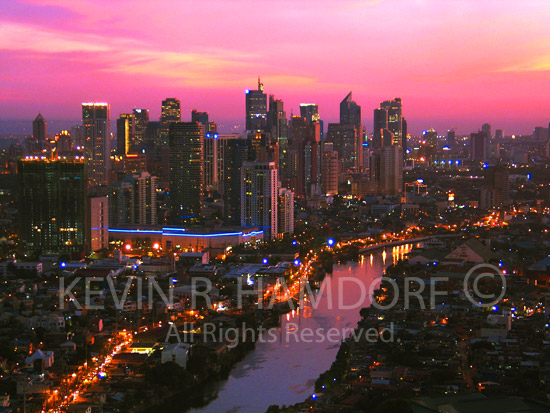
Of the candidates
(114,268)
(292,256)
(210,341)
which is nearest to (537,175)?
(292,256)

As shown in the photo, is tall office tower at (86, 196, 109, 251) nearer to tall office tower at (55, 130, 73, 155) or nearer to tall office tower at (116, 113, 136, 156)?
tall office tower at (55, 130, 73, 155)

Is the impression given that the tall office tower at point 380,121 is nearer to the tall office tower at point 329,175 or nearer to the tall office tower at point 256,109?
the tall office tower at point 256,109

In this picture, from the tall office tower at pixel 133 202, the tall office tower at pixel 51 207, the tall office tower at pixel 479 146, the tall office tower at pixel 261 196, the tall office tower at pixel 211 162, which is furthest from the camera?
the tall office tower at pixel 479 146

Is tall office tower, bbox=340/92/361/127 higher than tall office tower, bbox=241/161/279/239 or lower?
higher

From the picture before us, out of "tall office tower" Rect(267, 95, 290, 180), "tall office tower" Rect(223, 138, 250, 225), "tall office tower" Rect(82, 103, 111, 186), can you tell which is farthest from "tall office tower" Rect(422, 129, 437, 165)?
"tall office tower" Rect(223, 138, 250, 225)

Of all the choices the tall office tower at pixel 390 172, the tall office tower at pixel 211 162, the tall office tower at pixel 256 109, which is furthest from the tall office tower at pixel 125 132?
the tall office tower at pixel 390 172

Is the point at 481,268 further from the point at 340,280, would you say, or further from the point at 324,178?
the point at 324,178
